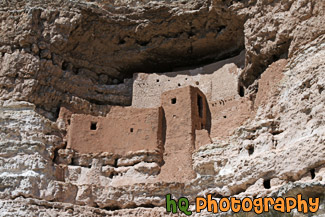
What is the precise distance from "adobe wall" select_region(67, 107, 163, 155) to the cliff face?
329 mm

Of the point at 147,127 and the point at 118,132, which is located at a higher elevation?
the point at 147,127

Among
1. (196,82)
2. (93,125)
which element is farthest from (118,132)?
(196,82)

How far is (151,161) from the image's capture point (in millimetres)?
16375

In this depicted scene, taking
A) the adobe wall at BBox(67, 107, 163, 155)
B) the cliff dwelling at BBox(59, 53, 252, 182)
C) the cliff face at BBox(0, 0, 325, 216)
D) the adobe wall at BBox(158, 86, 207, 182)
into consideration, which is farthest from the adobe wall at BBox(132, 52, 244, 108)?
the adobe wall at BBox(67, 107, 163, 155)

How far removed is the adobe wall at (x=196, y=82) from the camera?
1805 cm

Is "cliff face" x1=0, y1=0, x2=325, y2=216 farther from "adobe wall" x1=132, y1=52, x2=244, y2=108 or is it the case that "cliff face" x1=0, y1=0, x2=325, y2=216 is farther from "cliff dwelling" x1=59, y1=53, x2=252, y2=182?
"adobe wall" x1=132, y1=52, x2=244, y2=108

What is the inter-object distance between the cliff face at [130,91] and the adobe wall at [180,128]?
41cm

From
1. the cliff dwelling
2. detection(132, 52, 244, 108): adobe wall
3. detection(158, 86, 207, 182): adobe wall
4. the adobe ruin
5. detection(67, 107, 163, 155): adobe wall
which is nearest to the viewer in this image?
detection(158, 86, 207, 182): adobe wall

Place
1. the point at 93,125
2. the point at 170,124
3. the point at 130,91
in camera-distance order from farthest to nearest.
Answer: the point at 130,91 → the point at 93,125 → the point at 170,124

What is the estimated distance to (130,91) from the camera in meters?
19.7

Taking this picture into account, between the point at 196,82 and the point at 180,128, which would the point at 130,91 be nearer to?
the point at 196,82

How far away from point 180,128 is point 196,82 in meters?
2.67

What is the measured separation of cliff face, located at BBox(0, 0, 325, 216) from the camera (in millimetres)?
12750

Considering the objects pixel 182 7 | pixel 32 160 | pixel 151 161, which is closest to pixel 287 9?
pixel 182 7
